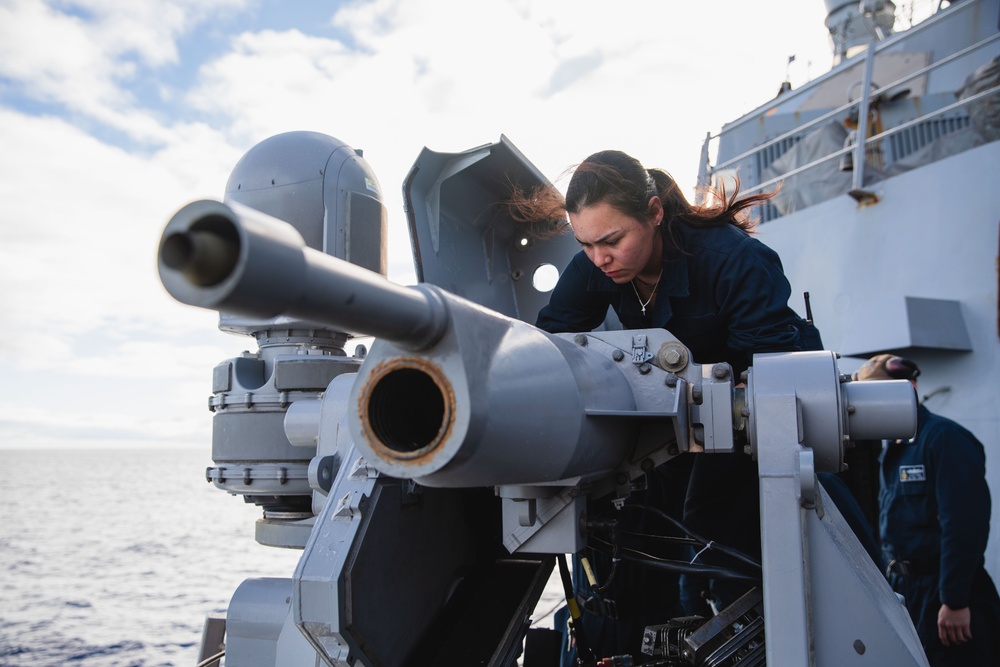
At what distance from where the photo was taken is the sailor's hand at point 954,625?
3.34 m

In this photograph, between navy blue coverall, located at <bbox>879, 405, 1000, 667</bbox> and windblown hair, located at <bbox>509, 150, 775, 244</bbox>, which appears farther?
navy blue coverall, located at <bbox>879, 405, 1000, 667</bbox>

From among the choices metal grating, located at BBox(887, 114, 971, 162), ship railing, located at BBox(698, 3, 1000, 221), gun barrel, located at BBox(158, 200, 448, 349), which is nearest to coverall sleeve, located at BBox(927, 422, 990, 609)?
ship railing, located at BBox(698, 3, 1000, 221)

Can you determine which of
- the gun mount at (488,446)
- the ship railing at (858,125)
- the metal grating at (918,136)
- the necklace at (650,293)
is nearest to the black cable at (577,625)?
the gun mount at (488,446)

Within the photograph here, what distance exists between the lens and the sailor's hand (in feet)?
11.0

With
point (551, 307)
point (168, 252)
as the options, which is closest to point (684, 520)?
point (551, 307)

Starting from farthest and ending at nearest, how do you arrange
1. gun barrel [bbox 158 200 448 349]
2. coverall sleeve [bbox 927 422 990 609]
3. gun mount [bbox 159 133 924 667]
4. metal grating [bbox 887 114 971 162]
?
metal grating [bbox 887 114 971 162] < coverall sleeve [bbox 927 422 990 609] < gun mount [bbox 159 133 924 667] < gun barrel [bbox 158 200 448 349]

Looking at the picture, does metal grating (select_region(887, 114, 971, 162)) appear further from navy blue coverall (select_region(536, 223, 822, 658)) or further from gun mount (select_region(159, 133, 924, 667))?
gun mount (select_region(159, 133, 924, 667))

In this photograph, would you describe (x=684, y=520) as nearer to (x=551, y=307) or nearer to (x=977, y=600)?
(x=551, y=307)

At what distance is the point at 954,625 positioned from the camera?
3352 mm

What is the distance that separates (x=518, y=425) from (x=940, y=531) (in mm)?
3335

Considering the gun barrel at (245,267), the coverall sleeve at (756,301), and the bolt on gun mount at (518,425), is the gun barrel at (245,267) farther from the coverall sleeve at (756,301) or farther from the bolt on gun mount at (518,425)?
the coverall sleeve at (756,301)

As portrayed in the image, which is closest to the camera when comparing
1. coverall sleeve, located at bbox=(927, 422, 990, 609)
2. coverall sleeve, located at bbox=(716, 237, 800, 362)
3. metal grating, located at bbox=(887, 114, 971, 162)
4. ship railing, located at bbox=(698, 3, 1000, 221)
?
coverall sleeve, located at bbox=(716, 237, 800, 362)

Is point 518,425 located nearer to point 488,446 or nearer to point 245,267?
point 488,446

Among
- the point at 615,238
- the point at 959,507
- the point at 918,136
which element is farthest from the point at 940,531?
the point at 918,136
